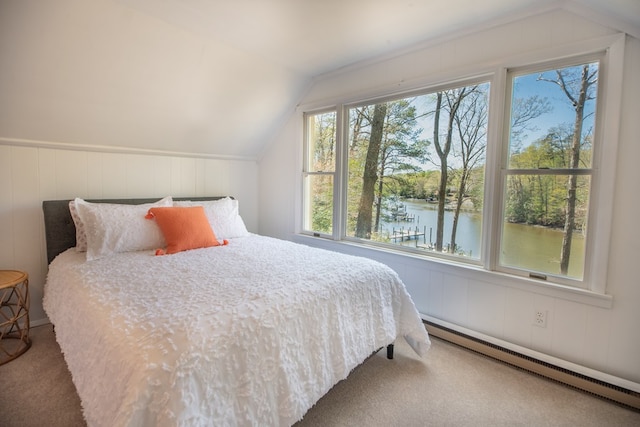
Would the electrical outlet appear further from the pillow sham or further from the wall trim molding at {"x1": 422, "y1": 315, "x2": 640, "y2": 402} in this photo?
the pillow sham

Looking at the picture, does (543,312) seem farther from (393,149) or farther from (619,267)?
(393,149)

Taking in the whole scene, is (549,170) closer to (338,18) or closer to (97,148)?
(338,18)

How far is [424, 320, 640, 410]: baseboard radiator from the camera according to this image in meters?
1.76

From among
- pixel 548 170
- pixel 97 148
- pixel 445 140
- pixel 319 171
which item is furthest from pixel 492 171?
pixel 97 148

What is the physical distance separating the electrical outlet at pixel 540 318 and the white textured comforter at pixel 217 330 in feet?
2.43

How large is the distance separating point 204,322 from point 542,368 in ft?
7.00

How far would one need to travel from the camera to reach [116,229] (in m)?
2.32

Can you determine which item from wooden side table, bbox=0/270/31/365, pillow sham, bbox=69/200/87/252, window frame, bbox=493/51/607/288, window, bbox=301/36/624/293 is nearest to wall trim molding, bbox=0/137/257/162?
pillow sham, bbox=69/200/87/252

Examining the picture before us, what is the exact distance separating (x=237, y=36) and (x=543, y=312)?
295cm

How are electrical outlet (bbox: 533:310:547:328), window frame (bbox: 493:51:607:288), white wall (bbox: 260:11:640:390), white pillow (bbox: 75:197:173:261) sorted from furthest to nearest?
white pillow (bbox: 75:197:173:261)
electrical outlet (bbox: 533:310:547:328)
window frame (bbox: 493:51:607:288)
white wall (bbox: 260:11:640:390)

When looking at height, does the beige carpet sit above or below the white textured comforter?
below

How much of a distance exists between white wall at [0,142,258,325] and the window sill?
171 centimetres

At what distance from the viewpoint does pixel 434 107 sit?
2590mm

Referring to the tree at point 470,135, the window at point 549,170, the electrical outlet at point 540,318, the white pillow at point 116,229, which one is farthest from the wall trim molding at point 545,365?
the white pillow at point 116,229
